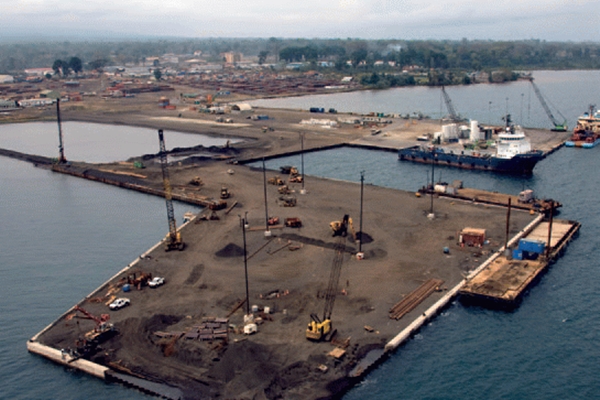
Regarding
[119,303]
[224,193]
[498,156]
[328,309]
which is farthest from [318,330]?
[498,156]

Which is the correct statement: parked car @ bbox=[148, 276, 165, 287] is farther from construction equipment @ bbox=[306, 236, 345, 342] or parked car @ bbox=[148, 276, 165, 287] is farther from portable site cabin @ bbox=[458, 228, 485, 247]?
portable site cabin @ bbox=[458, 228, 485, 247]

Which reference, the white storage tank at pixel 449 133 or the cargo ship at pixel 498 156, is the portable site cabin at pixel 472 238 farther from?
the white storage tank at pixel 449 133

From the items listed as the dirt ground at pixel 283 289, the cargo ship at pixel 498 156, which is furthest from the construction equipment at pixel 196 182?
the cargo ship at pixel 498 156

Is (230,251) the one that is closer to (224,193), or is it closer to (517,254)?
(224,193)

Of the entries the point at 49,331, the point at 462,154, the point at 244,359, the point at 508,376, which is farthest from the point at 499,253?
the point at 462,154

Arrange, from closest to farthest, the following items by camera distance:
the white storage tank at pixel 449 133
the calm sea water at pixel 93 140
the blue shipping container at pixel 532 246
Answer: the blue shipping container at pixel 532 246
the white storage tank at pixel 449 133
the calm sea water at pixel 93 140

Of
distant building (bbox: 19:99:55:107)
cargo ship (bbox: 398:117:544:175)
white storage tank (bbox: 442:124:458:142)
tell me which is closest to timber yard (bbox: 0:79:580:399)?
cargo ship (bbox: 398:117:544:175)

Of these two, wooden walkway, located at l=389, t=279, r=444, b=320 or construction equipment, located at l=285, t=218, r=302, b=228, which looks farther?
construction equipment, located at l=285, t=218, r=302, b=228
